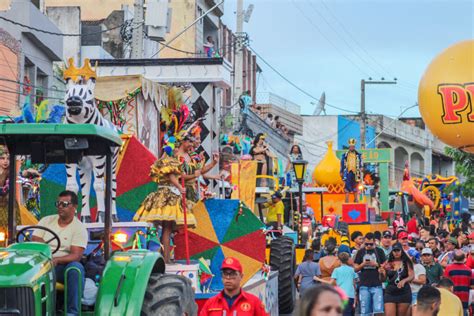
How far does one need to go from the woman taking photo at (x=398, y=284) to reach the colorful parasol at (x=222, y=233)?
8.65 ft

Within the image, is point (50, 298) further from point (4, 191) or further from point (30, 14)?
point (30, 14)

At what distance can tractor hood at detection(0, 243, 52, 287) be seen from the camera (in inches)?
329

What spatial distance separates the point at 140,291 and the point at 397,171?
68.0 metres

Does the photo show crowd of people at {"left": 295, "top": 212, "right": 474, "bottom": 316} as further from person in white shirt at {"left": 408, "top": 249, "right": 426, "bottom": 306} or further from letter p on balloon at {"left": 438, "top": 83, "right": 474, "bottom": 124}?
letter p on balloon at {"left": 438, "top": 83, "right": 474, "bottom": 124}

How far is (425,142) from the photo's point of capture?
79.6m

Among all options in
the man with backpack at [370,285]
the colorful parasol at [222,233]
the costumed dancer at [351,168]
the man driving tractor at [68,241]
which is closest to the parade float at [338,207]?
the costumed dancer at [351,168]

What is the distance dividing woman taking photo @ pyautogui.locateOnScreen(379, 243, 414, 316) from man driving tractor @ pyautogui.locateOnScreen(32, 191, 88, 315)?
7.54 m

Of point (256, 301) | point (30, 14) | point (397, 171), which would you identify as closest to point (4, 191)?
point (256, 301)

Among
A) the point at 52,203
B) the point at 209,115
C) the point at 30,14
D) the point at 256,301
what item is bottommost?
the point at 256,301

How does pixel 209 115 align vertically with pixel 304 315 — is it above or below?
above

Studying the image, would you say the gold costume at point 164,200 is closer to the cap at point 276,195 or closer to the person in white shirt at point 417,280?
the person in white shirt at point 417,280

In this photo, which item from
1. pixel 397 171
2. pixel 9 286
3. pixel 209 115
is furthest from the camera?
pixel 397 171

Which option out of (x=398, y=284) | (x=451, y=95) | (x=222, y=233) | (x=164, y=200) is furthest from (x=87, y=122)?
(x=451, y=95)

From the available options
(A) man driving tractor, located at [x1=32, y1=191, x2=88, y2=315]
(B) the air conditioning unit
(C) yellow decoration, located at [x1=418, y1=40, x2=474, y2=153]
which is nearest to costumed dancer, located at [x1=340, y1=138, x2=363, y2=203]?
(B) the air conditioning unit
